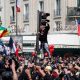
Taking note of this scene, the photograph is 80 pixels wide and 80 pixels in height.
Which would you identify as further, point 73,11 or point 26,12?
point 26,12

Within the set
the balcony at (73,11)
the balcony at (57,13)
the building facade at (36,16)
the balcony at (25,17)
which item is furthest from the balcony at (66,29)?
the balcony at (25,17)

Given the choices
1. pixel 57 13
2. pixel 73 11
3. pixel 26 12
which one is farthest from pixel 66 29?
pixel 26 12

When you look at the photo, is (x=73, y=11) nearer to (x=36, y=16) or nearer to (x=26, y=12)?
(x=36, y=16)

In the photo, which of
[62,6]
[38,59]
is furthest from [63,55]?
[38,59]

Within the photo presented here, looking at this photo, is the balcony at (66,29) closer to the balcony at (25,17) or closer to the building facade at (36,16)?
the building facade at (36,16)

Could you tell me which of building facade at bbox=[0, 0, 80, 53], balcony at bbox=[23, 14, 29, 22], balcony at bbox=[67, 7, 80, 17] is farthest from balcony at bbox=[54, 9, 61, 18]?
balcony at bbox=[23, 14, 29, 22]

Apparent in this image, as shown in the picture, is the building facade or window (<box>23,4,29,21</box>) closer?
the building facade

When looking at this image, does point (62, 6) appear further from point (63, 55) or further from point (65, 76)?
point (65, 76)

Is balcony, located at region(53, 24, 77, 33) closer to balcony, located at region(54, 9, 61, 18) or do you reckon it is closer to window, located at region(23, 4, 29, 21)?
balcony, located at region(54, 9, 61, 18)

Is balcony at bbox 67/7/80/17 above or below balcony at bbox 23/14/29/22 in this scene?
above

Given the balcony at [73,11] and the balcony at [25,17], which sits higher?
the balcony at [73,11]

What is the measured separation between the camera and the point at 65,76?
16125 mm

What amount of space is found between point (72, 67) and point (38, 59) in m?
2.55

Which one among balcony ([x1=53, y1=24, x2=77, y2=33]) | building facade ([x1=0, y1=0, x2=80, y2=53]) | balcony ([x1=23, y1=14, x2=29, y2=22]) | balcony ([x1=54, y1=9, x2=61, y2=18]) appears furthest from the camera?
balcony ([x1=23, y1=14, x2=29, y2=22])
